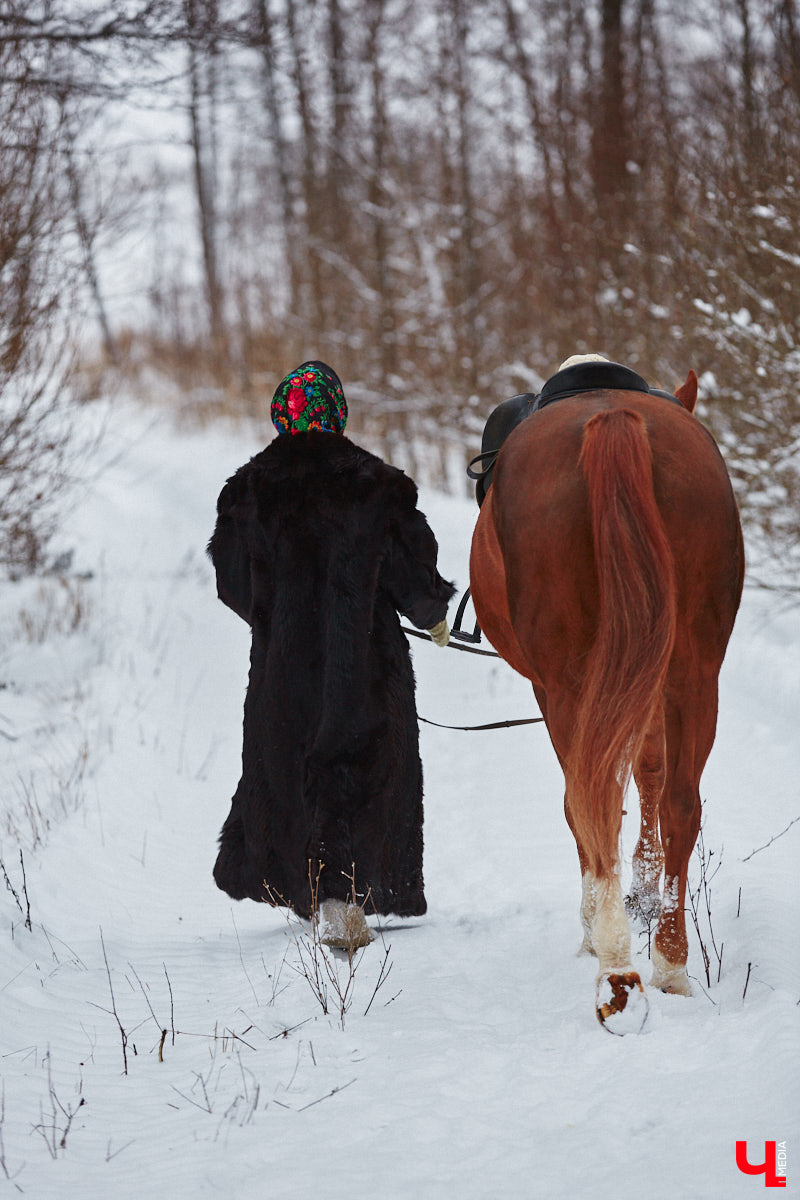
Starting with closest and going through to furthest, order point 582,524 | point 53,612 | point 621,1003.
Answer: point 621,1003 → point 582,524 → point 53,612

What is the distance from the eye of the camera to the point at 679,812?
2896 mm

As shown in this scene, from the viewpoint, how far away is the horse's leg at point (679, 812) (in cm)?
286

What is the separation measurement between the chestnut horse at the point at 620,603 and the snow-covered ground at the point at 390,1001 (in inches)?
13.2

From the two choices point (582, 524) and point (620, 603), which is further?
point (582, 524)

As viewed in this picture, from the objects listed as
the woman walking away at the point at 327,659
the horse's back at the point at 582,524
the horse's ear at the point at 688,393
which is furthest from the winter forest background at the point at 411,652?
the horse's ear at the point at 688,393

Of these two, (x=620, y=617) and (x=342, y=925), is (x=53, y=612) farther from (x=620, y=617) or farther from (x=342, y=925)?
(x=620, y=617)

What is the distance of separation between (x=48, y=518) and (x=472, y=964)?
194 inches

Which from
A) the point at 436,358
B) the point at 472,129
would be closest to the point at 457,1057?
the point at 436,358

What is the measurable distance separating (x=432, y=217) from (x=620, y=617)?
1286 centimetres

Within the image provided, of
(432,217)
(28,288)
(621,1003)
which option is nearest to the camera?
(621,1003)

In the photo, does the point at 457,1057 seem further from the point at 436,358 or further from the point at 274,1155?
the point at 436,358

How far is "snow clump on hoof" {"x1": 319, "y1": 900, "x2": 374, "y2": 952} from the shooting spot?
3.48m

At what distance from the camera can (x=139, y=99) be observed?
21.5ft

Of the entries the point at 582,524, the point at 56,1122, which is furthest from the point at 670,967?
the point at 56,1122
